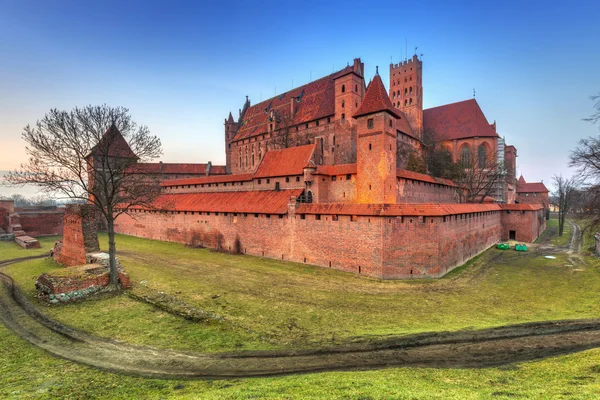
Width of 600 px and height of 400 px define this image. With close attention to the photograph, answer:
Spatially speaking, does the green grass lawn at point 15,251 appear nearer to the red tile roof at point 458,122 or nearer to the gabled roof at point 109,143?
the gabled roof at point 109,143

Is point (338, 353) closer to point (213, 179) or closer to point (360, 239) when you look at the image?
point (360, 239)

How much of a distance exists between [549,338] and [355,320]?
234 inches

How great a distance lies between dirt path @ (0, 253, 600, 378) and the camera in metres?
7.21

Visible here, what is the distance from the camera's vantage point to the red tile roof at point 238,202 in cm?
2206

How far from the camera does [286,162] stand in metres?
25.9

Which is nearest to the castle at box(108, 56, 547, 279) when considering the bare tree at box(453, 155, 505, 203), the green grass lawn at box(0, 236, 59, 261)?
the bare tree at box(453, 155, 505, 203)

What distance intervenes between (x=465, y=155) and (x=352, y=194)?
23.9 metres

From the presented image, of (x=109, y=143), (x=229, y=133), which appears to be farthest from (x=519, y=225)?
(x=229, y=133)

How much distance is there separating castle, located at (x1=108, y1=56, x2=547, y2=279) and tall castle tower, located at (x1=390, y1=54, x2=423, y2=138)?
172 millimetres

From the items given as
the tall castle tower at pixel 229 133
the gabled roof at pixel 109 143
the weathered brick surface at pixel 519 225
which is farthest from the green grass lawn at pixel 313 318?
the tall castle tower at pixel 229 133

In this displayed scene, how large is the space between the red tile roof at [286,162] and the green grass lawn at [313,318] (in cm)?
819

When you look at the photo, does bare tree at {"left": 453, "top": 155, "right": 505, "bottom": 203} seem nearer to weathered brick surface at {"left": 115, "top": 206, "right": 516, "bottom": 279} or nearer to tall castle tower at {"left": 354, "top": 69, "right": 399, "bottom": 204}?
weathered brick surface at {"left": 115, "top": 206, "right": 516, "bottom": 279}

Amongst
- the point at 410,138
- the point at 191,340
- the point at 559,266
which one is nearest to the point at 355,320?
the point at 191,340

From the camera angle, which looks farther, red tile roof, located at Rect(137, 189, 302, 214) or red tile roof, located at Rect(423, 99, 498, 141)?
red tile roof, located at Rect(423, 99, 498, 141)
